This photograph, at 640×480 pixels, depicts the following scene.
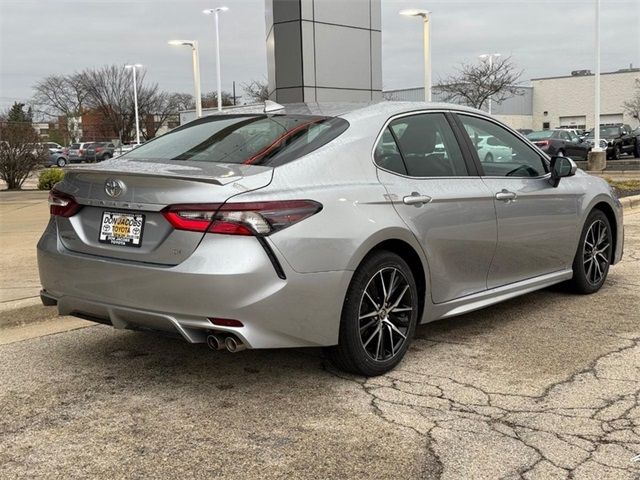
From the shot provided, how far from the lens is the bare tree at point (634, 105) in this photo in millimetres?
63394

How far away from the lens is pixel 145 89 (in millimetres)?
62156

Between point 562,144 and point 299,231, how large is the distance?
2756cm

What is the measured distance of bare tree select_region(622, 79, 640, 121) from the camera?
63.4 meters

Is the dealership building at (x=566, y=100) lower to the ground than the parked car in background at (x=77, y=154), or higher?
higher

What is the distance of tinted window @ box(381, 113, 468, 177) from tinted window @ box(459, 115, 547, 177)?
0.25 m

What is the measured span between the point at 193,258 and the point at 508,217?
7.96ft

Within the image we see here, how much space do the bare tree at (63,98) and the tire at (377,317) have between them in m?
62.0

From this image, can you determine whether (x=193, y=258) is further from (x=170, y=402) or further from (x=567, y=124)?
(x=567, y=124)

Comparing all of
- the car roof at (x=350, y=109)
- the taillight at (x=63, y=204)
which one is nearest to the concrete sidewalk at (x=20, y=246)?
the taillight at (x=63, y=204)

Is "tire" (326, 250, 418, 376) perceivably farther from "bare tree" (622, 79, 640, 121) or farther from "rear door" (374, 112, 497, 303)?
"bare tree" (622, 79, 640, 121)

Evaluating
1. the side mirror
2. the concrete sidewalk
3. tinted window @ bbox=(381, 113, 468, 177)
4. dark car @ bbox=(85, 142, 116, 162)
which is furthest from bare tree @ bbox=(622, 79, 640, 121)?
tinted window @ bbox=(381, 113, 468, 177)

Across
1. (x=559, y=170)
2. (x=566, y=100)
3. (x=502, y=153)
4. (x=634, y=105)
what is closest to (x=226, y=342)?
(x=502, y=153)

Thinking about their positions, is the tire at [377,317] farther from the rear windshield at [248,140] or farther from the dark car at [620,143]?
the dark car at [620,143]

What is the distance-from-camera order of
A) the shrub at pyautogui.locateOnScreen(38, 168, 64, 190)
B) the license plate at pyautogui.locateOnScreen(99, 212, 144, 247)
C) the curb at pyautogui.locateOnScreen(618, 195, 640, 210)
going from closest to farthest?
the license plate at pyautogui.locateOnScreen(99, 212, 144, 247), the curb at pyautogui.locateOnScreen(618, 195, 640, 210), the shrub at pyautogui.locateOnScreen(38, 168, 64, 190)
